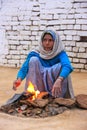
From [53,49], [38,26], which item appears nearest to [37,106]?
[53,49]

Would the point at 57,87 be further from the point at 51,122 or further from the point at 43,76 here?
the point at 51,122

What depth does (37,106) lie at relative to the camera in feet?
12.5

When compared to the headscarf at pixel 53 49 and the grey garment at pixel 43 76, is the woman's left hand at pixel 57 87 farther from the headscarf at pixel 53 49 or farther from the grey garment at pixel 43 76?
the headscarf at pixel 53 49

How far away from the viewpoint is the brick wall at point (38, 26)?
23.4ft

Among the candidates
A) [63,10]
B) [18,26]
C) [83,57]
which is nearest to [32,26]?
[18,26]

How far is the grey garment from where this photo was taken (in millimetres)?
4141

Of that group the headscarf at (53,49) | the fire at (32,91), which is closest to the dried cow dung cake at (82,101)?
the fire at (32,91)

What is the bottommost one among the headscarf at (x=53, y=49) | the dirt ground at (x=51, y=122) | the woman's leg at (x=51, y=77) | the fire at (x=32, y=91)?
the dirt ground at (x=51, y=122)

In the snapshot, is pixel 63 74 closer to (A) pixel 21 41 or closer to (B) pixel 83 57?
(B) pixel 83 57

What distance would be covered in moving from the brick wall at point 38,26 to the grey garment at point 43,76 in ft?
9.97

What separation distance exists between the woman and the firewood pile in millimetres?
189

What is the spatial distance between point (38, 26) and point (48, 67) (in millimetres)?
3324

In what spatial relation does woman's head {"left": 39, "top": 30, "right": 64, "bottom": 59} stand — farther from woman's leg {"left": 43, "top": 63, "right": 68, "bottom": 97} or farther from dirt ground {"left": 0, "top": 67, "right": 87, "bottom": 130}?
dirt ground {"left": 0, "top": 67, "right": 87, "bottom": 130}

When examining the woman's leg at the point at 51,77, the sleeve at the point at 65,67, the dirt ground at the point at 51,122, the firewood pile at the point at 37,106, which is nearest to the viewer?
the dirt ground at the point at 51,122
